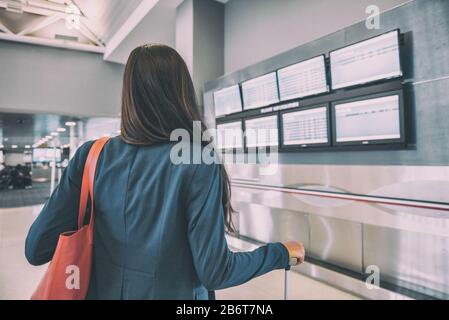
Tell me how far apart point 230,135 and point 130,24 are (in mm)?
2474

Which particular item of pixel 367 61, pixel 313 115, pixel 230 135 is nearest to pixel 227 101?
pixel 230 135

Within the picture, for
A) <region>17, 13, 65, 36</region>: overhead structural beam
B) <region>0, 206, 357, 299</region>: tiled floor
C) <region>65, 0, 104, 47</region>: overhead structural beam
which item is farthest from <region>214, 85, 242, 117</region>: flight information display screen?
<region>17, 13, 65, 36</region>: overhead structural beam

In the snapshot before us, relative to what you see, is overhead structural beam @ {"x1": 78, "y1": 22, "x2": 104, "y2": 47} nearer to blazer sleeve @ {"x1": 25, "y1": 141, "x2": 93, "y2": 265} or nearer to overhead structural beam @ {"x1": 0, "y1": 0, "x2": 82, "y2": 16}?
overhead structural beam @ {"x1": 0, "y1": 0, "x2": 82, "y2": 16}

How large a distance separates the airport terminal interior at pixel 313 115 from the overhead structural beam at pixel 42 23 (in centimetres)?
2

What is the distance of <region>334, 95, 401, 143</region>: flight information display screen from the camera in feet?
7.43

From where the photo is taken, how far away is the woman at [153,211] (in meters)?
0.70

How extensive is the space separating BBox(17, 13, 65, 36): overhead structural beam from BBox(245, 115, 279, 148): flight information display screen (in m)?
3.59

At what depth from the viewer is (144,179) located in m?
0.73

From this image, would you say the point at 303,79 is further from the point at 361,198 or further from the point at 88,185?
the point at 88,185

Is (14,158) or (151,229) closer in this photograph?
(151,229)

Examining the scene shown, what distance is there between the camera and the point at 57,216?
75 centimetres

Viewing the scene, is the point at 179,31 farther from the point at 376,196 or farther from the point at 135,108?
the point at 135,108

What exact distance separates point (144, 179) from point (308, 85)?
8.46 feet

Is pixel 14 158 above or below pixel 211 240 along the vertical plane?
above
